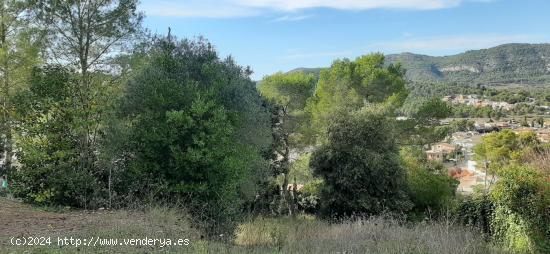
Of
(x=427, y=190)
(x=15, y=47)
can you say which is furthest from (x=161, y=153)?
(x=427, y=190)

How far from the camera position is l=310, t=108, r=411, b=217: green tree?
17703 millimetres

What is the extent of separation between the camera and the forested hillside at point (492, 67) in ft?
317

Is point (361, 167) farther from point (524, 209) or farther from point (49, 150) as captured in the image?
point (49, 150)

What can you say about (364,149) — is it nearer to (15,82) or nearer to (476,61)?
(15,82)

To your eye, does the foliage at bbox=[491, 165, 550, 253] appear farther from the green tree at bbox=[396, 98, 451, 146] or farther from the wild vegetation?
the green tree at bbox=[396, 98, 451, 146]

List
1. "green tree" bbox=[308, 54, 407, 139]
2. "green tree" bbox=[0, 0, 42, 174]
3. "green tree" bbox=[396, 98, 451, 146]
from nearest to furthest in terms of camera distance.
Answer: "green tree" bbox=[0, 0, 42, 174] → "green tree" bbox=[308, 54, 407, 139] → "green tree" bbox=[396, 98, 451, 146]

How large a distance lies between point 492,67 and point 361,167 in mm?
96225

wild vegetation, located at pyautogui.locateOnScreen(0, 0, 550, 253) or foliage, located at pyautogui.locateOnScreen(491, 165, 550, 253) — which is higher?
wild vegetation, located at pyautogui.locateOnScreen(0, 0, 550, 253)

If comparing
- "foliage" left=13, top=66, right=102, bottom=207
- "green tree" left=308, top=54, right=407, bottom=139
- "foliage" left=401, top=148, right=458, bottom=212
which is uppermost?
"green tree" left=308, top=54, right=407, bottom=139

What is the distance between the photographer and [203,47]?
1275cm

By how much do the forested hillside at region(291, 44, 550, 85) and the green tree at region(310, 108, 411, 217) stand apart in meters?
79.2

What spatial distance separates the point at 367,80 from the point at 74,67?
1502 cm

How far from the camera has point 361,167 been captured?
57.9ft

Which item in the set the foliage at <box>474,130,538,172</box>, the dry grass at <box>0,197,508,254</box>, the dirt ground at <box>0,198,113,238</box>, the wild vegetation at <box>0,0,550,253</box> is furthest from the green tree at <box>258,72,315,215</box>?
the foliage at <box>474,130,538,172</box>
